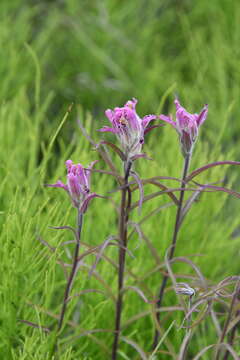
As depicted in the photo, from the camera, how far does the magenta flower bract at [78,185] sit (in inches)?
26.3

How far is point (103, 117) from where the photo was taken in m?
1.78

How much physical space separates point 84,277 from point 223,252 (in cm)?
39

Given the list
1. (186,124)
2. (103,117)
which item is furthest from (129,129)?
(103,117)

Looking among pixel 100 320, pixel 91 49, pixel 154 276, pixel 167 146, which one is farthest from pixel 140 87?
pixel 100 320

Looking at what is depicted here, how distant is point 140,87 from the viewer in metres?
1.88

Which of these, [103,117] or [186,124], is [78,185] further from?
[103,117]

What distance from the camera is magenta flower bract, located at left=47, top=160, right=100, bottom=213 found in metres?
0.67

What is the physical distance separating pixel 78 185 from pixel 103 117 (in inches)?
44.4

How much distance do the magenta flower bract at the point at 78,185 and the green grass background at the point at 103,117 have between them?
0.43 feet

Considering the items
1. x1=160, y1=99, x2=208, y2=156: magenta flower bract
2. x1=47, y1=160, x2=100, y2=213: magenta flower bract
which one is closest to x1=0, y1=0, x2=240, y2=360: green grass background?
x1=47, y1=160, x2=100, y2=213: magenta flower bract

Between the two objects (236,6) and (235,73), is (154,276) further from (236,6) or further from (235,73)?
(236,6)

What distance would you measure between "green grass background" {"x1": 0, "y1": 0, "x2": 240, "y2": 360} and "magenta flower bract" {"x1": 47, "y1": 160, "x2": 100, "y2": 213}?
131mm

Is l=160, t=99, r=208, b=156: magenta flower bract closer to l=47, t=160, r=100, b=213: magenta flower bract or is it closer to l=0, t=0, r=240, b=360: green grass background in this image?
l=47, t=160, r=100, b=213: magenta flower bract

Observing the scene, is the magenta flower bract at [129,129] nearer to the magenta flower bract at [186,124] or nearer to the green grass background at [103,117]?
the magenta flower bract at [186,124]
